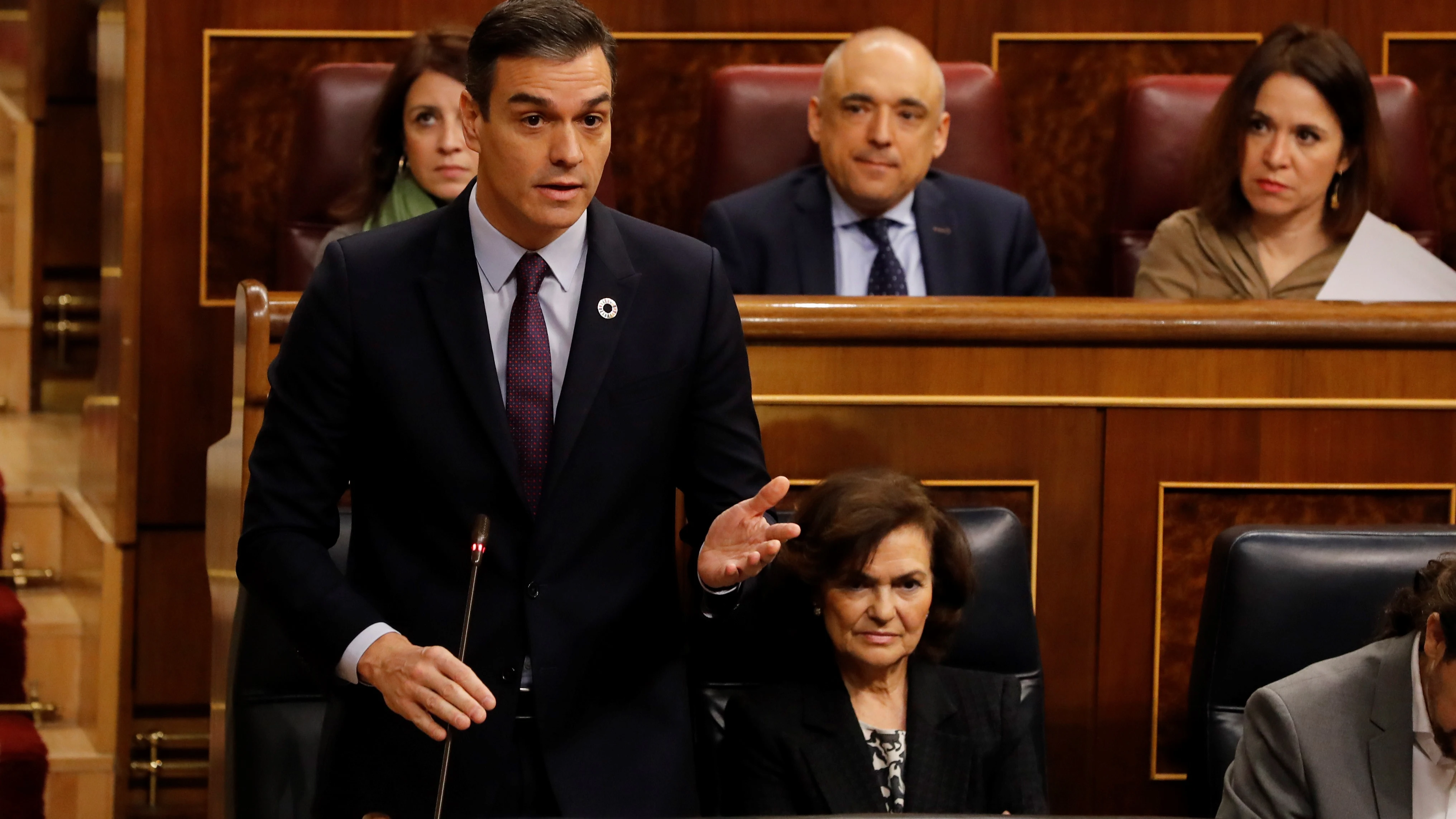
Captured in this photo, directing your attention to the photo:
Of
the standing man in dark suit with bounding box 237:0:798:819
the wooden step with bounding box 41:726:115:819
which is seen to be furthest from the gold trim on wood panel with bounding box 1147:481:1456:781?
the wooden step with bounding box 41:726:115:819

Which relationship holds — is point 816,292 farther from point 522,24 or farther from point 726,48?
point 522,24

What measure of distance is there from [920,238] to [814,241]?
0.10 m

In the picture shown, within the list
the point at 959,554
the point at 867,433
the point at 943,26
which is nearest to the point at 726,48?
the point at 943,26

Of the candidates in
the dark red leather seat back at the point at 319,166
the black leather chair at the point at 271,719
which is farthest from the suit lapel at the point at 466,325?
the dark red leather seat back at the point at 319,166

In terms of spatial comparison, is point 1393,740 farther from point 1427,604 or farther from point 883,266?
point 883,266

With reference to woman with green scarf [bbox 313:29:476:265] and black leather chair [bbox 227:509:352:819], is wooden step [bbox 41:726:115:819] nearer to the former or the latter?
woman with green scarf [bbox 313:29:476:265]

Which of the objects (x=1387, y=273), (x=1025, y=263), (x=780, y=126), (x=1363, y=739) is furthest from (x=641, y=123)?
(x=1363, y=739)

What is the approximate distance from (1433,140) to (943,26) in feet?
1.73

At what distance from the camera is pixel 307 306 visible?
0.82m

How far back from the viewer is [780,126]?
1.62 metres

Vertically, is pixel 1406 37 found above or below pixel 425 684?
above

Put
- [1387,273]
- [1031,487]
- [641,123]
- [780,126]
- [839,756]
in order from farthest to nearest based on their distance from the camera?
1. [641,123]
2. [780,126]
3. [1387,273]
4. [1031,487]
5. [839,756]

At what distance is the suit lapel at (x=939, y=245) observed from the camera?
4.91 feet

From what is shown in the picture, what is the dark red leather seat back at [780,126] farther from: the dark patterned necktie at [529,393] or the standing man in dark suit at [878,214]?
the dark patterned necktie at [529,393]
